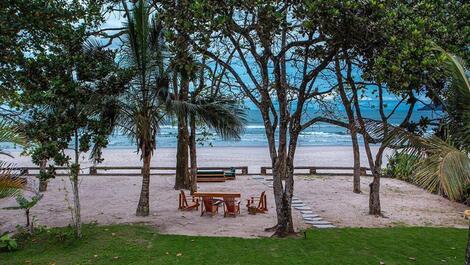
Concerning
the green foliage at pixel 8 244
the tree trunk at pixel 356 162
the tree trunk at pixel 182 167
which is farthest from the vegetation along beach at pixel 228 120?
the tree trunk at pixel 182 167

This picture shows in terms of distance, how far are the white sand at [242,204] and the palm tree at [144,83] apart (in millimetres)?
1582

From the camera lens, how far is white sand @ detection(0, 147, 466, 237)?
437 inches

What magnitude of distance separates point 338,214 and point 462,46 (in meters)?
6.05

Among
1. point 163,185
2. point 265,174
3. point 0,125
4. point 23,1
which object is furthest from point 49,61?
point 265,174

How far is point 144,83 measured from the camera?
1125 centimetres

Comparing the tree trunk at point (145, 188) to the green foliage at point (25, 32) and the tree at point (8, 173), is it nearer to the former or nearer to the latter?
the green foliage at point (25, 32)

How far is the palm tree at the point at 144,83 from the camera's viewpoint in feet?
36.2

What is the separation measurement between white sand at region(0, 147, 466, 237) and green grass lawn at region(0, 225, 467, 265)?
1.17 meters

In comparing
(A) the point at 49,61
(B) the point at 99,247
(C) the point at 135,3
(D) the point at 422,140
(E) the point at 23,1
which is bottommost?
(B) the point at 99,247

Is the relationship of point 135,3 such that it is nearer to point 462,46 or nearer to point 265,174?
point 462,46

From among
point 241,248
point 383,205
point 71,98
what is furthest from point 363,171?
point 71,98

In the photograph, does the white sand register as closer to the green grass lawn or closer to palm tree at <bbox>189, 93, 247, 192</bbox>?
the green grass lawn

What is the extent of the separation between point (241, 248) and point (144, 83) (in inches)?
206

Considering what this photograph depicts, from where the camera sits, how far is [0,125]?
5.23m
